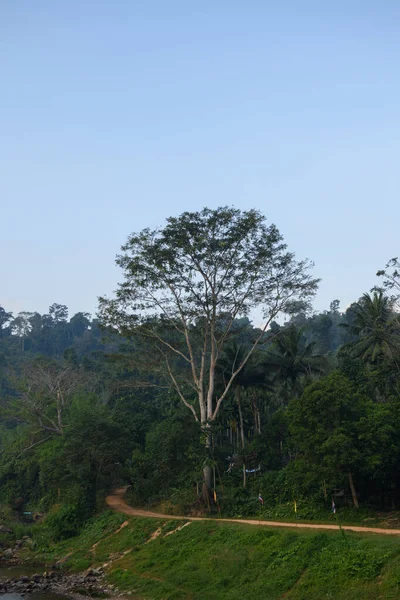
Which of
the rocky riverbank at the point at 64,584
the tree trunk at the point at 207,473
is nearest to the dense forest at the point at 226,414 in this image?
the tree trunk at the point at 207,473

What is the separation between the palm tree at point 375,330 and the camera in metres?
40.8

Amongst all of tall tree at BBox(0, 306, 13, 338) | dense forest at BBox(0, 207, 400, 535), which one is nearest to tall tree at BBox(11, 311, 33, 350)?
tall tree at BBox(0, 306, 13, 338)

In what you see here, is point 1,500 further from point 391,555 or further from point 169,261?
point 391,555

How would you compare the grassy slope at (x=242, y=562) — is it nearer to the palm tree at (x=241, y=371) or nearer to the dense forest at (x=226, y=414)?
the dense forest at (x=226, y=414)

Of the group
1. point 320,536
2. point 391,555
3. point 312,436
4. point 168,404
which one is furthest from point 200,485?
point 168,404

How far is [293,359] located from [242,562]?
21.4 metres

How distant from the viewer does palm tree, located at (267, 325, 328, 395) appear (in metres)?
43.2

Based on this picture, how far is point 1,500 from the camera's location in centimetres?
5084

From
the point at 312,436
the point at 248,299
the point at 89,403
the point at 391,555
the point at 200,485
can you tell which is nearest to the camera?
the point at 391,555

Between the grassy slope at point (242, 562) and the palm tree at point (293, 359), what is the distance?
16.3 m

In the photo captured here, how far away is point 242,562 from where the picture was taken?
78.3 feet

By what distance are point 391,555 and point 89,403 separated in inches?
1404

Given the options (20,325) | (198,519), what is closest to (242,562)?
(198,519)

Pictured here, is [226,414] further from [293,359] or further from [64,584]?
[64,584]
